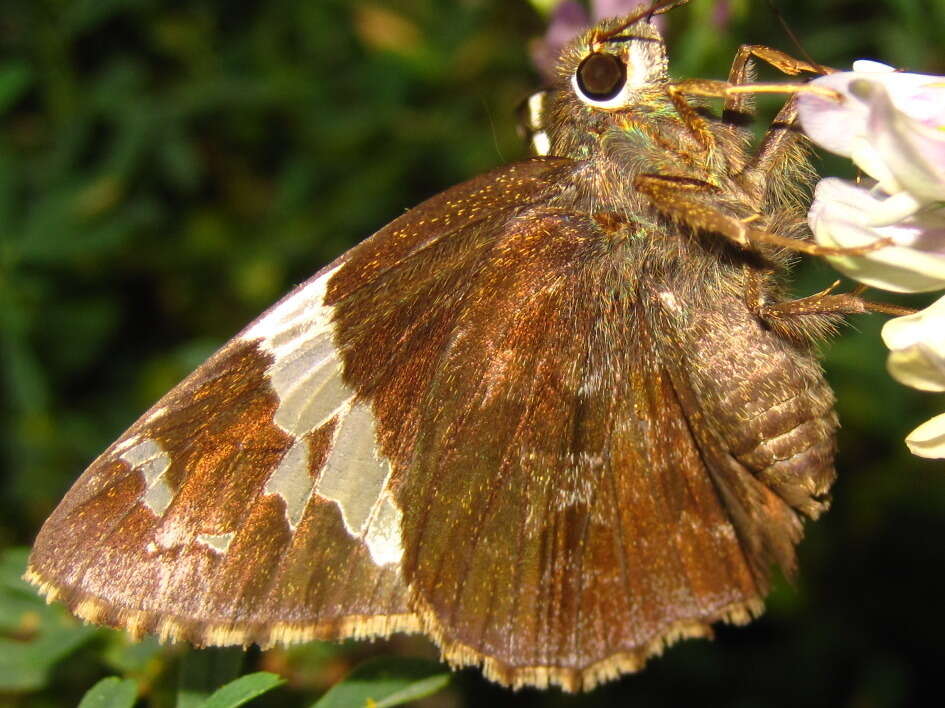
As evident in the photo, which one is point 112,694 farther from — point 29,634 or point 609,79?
point 609,79

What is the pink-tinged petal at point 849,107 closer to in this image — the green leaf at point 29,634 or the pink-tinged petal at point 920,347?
the pink-tinged petal at point 920,347

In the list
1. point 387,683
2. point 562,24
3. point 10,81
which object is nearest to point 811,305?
point 387,683

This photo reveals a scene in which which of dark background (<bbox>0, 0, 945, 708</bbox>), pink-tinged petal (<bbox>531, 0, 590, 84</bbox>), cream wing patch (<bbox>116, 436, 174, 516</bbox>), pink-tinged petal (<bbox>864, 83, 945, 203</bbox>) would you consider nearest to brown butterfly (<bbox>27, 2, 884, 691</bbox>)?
cream wing patch (<bbox>116, 436, 174, 516</bbox>)

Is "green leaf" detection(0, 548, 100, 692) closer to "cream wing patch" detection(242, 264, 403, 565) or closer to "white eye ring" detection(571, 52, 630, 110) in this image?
"cream wing patch" detection(242, 264, 403, 565)

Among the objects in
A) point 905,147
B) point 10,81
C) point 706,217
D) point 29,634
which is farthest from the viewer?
point 10,81

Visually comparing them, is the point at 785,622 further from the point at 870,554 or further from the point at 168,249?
the point at 168,249

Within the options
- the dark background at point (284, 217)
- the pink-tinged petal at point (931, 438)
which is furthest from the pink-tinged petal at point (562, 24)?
the pink-tinged petal at point (931, 438)
